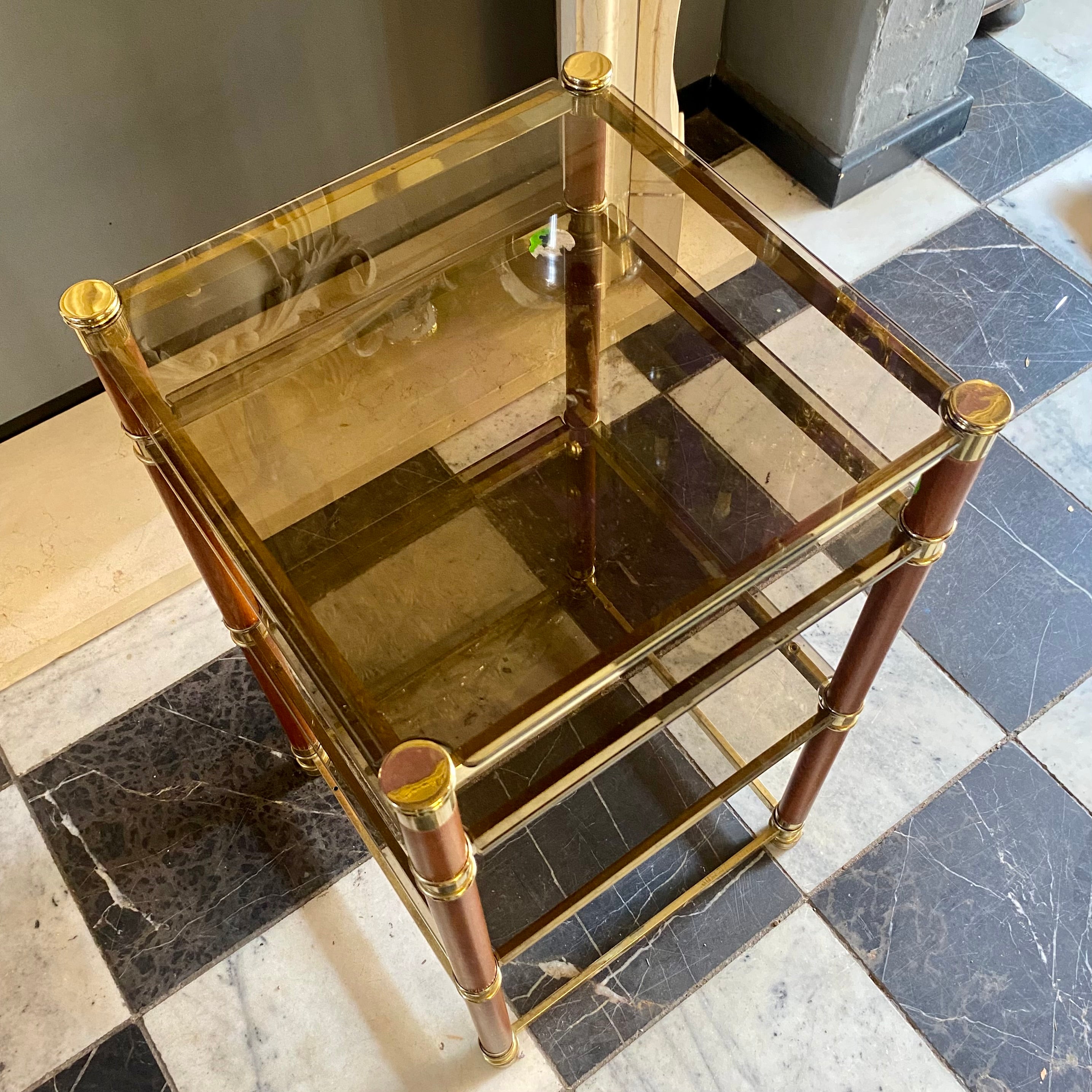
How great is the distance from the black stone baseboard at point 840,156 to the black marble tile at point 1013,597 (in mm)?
544

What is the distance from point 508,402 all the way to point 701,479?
189 mm

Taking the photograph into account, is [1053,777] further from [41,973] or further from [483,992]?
[41,973]

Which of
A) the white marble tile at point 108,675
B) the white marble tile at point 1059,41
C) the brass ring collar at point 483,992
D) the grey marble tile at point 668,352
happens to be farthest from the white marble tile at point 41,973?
the white marble tile at point 1059,41

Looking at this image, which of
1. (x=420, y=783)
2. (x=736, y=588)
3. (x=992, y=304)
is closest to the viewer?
(x=420, y=783)

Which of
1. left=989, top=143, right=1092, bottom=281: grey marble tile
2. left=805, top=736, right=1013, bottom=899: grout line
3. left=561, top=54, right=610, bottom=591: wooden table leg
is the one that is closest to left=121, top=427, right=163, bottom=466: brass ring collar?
left=561, top=54, right=610, bottom=591: wooden table leg

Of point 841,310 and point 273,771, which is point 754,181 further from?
point 273,771

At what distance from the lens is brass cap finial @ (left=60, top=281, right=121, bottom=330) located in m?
0.81

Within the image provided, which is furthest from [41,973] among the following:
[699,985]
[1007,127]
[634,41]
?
[1007,127]

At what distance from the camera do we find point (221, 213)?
1493 mm

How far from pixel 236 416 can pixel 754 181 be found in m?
1.19

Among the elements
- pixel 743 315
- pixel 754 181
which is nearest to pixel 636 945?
pixel 743 315

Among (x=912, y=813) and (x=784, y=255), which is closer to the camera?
(x=784, y=255)

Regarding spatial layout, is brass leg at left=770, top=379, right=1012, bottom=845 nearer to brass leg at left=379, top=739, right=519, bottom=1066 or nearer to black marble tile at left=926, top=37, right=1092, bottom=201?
brass leg at left=379, top=739, right=519, bottom=1066

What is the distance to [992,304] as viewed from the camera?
5.45ft
